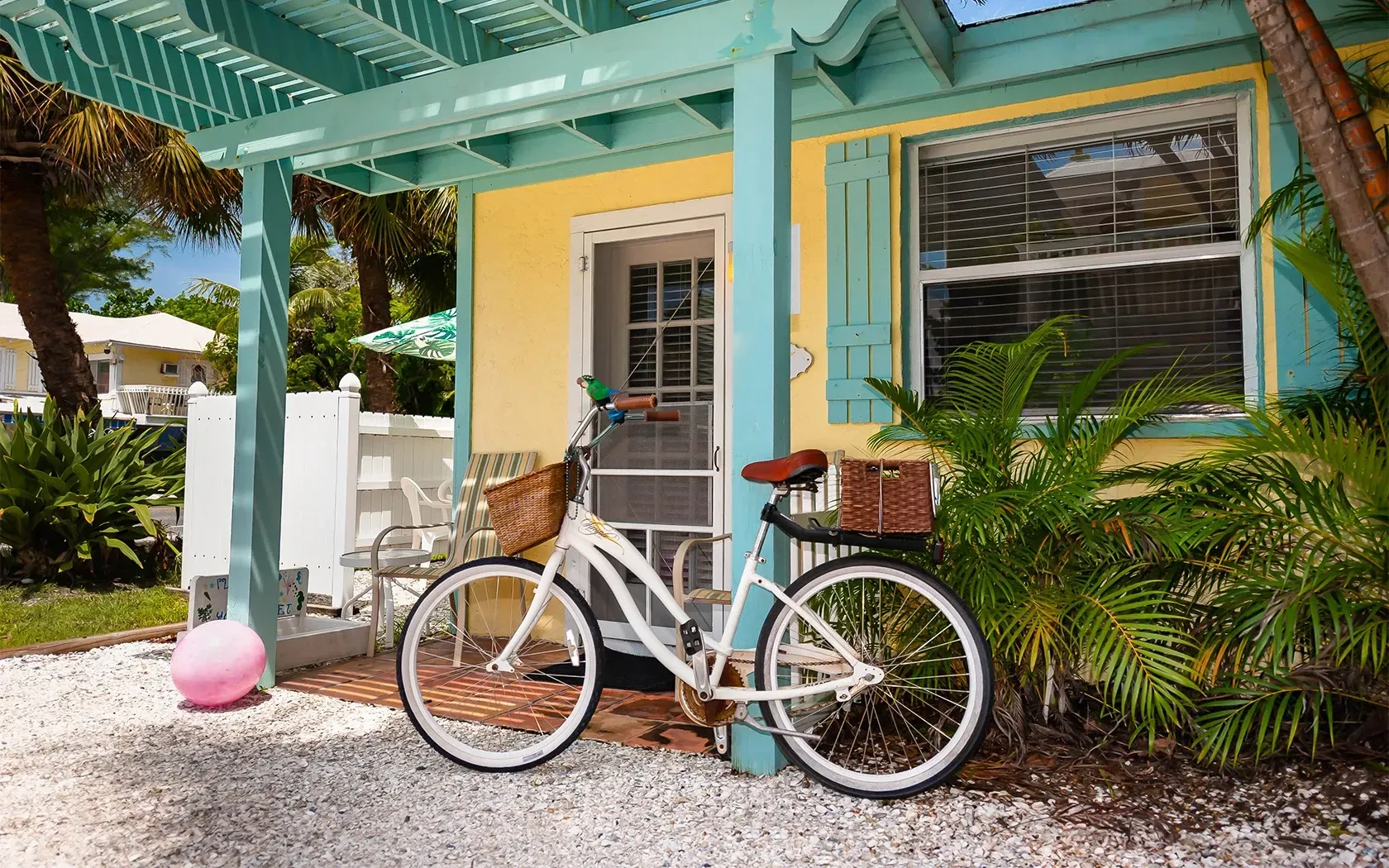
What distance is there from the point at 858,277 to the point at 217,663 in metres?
2.84

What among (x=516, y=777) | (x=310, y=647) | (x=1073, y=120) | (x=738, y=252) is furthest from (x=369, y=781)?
(x=1073, y=120)

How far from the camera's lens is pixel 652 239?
4.49 m

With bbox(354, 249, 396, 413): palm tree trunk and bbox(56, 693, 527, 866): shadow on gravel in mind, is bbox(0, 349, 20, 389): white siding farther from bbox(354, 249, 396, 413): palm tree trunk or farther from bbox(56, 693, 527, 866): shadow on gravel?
bbox(56, 693, 527, 866): shadow on gravel

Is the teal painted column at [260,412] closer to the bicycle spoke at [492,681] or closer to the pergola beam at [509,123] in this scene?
the pergola beam at [509,123]

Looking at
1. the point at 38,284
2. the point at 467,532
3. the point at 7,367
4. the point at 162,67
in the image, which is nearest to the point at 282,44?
the point at 162,67

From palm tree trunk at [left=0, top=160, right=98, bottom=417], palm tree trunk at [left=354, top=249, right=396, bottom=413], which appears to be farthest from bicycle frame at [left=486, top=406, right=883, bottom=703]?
palm tree trunk at [left=354, top=249, right=396, bottom=413]

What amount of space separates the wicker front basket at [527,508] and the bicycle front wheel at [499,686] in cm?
9

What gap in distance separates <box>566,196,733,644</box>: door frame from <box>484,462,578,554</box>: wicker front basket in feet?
4.57

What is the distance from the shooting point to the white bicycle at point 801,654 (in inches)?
91.7

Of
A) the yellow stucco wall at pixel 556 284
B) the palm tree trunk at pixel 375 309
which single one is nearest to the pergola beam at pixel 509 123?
the yellow stucco wall at pixel 556 284

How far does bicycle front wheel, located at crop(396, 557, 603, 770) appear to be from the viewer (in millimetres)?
2588

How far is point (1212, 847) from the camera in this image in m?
2.08

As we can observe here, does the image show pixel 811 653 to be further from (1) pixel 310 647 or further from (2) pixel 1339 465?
(1) pixel 310 647

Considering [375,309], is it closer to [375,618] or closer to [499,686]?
[375,618]
